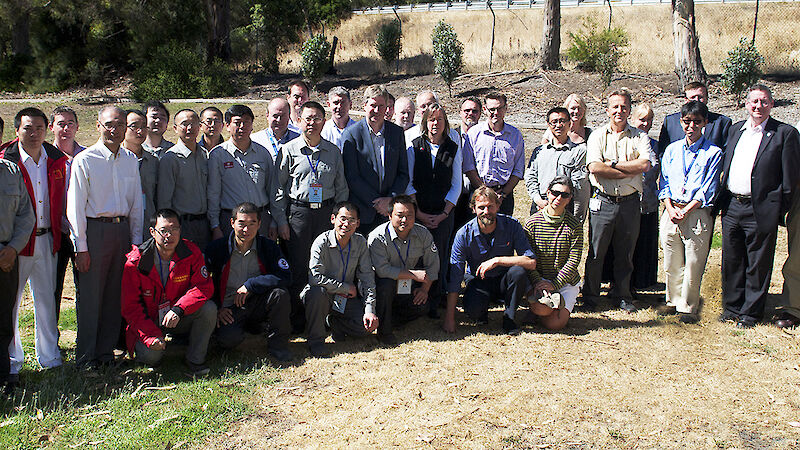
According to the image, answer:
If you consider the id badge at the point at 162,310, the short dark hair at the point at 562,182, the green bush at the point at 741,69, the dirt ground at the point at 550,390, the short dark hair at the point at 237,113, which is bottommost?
the dirt ground at the point at 550,390

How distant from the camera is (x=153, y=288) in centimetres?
529

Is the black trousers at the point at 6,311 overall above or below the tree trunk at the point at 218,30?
below

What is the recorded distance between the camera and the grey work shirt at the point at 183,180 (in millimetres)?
→ 5711

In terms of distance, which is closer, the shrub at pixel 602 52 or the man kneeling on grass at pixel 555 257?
the man kneeling on grass at pixel 555 257

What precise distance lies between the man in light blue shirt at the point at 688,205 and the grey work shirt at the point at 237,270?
3.66 meters

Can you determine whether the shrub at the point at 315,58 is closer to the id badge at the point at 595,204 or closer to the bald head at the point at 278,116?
the bald head at the point at 278,116

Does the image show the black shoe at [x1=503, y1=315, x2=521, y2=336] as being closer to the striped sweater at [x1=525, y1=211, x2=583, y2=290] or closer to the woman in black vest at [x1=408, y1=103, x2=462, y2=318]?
the striped sweater at [x1=525, y1=211, x2=583, y2=290]

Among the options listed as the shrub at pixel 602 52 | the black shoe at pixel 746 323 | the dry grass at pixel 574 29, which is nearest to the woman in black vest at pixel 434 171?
the black shoe at pixel 746 323

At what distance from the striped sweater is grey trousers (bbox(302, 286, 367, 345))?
1.55 meters

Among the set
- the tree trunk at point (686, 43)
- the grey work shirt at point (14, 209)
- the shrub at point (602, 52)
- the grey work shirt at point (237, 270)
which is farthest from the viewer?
the shrub at point (602, 52)

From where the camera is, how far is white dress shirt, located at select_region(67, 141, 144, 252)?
5078mm

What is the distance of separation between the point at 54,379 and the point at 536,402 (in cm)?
339

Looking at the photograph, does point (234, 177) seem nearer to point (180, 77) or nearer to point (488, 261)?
point (488, 261)

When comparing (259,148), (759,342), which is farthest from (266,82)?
(759,342)
